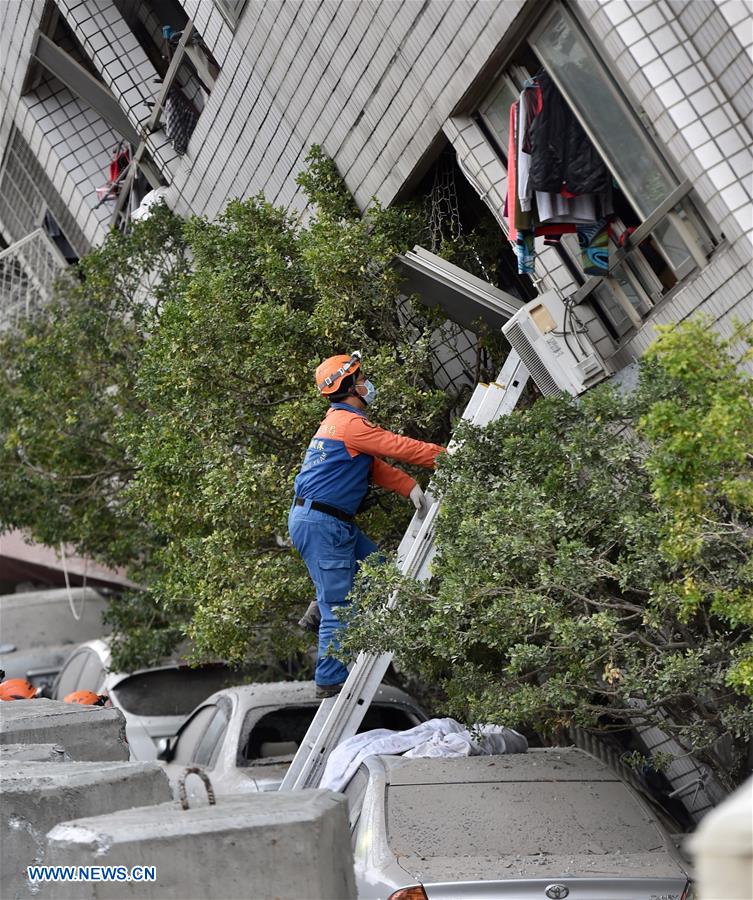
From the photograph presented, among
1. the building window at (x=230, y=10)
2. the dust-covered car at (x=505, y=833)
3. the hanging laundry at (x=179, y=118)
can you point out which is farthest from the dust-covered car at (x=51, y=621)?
the dust-covered car at (x=505, y=833)

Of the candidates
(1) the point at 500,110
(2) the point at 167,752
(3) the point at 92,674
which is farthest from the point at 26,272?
(1) the point at 500,110

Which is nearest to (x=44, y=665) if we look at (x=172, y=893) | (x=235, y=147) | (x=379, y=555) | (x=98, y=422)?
(x=98, y=422)

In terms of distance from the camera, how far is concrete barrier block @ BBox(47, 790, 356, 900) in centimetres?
407

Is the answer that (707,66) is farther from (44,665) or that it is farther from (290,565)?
(44,665)

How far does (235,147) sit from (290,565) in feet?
17.0

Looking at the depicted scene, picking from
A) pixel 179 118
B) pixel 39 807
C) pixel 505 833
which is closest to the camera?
pixel 39 807

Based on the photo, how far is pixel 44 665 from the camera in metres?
16.7

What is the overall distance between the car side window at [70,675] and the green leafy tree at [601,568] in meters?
7.67

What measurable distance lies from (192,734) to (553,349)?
168 inches

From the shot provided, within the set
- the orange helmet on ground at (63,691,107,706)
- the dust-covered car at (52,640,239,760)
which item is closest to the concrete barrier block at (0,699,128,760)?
the orange helmet on ground at (63,691,107,706)

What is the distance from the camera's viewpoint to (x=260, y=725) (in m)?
9.03

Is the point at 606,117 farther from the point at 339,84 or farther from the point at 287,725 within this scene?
the point at 287,725

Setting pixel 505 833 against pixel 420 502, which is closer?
pixel 505 833

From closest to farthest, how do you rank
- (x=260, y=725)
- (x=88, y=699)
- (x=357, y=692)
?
(x=357, y=692) < (x=260, y=725) < (x=88, y=699)
